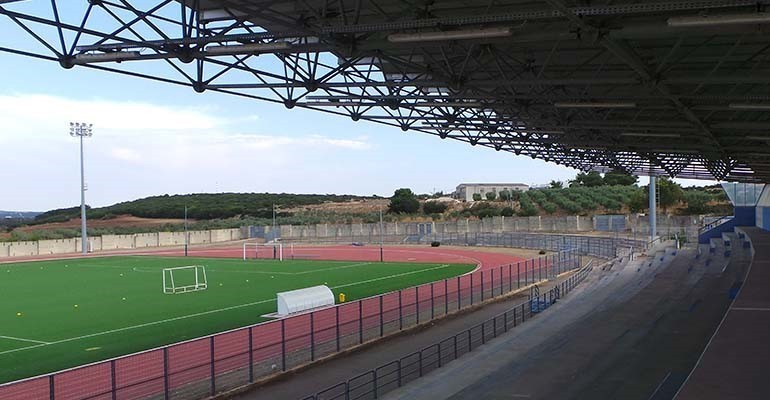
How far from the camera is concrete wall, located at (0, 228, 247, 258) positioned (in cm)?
8562

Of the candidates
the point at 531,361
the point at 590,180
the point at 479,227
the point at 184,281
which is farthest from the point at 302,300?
the point at 590,180

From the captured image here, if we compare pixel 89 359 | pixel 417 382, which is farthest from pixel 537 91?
pixel 89 359

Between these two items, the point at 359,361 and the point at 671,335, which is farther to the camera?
the point at 359,361

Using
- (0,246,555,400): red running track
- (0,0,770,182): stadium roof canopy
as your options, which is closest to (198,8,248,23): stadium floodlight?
(0,0,770,182): stadium roof canopy

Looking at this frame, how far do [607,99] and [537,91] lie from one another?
7.13ft

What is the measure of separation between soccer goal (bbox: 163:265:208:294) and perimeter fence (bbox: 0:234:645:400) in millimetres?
14892

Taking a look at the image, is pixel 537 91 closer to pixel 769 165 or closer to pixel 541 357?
pixel 541 357

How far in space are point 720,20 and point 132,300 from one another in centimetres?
3414

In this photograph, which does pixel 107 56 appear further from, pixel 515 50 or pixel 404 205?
pixel 404 205

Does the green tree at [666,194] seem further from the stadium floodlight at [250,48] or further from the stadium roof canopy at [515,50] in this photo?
the stadium floodlight at [250,48]

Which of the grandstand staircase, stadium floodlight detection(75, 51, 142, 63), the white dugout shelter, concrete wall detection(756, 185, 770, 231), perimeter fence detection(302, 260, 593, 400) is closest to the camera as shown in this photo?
stadium floodlight detection(75, 51, 142, 63)

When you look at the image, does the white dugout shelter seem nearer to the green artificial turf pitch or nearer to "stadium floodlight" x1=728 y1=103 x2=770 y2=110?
the green artificial turf pitch

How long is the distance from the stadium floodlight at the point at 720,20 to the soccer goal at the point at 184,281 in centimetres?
3406

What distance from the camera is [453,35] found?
11.9m
